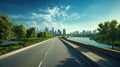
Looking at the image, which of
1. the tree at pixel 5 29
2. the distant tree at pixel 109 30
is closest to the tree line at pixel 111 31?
the distant tree at pixel 109 30

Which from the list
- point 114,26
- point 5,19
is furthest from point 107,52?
point 114,26

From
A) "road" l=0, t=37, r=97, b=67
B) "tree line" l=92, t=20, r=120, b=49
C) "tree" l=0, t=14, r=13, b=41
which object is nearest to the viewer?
"road" l=0, t=37, r=97, b=67

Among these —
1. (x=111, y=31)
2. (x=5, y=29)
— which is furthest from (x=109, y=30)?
(x=5, y=29)

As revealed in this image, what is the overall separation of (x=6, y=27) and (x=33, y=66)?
25279 millimetres

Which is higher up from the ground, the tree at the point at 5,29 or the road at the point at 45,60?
the tree at the point at 5,29

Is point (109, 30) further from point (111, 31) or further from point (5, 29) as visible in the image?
point (5, 29)

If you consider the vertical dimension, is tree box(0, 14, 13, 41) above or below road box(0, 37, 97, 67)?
above

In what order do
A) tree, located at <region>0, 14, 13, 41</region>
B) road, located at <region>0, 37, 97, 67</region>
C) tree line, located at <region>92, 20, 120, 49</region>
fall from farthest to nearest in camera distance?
tree line, located at <region>92, 20, 120, 49</region>
tree, located at <region>0, 14, 13, 41</region>
road, located at <region>0, 37, 97, 67</region>

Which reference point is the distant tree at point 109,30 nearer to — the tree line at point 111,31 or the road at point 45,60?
the tree line at point 111,31

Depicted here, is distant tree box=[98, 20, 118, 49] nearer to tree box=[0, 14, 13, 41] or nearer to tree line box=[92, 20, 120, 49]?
tree line box=[92, 20, 120, 49]

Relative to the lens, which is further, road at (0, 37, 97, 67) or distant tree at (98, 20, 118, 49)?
distant tree at (98, 20, 118, 49)

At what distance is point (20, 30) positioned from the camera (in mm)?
100938

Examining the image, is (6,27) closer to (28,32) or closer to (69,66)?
(69,66)

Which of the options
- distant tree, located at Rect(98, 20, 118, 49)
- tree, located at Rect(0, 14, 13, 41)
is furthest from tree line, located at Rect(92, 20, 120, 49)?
tree, located at Rect(0, 14, 13, 41)
